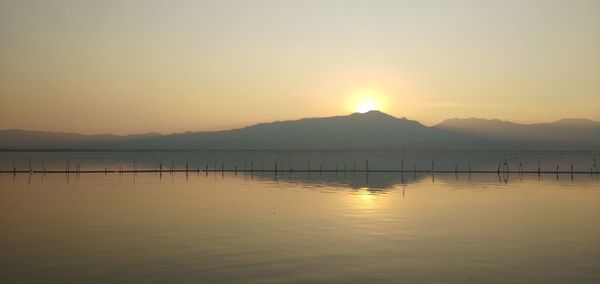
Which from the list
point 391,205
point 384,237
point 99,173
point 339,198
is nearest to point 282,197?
point 339,198

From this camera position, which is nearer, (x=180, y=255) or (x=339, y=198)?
(x=180, y=255)

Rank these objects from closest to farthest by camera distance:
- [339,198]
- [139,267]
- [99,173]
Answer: [139,267]
[339,198]
[99,173]

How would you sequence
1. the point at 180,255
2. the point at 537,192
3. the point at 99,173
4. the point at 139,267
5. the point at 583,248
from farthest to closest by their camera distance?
the point at 99,173 → the point at 537,192 → the point at 583,248 → the point at 180,255 → the point at 139,267

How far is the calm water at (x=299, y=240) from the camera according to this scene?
1560cm

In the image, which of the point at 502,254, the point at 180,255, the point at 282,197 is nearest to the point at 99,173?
the point at 282,197

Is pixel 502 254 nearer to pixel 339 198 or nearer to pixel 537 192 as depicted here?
pixel 339 198

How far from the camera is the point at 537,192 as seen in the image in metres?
45.8

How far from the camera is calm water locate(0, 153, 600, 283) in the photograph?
15.6 m

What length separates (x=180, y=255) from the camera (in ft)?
59.0

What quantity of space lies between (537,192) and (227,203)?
2875 cm

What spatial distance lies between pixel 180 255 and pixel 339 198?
22.9 metres

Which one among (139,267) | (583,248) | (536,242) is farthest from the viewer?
(536,242)

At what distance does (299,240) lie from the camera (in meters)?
21.1

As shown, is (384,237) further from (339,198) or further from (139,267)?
(339,198)
